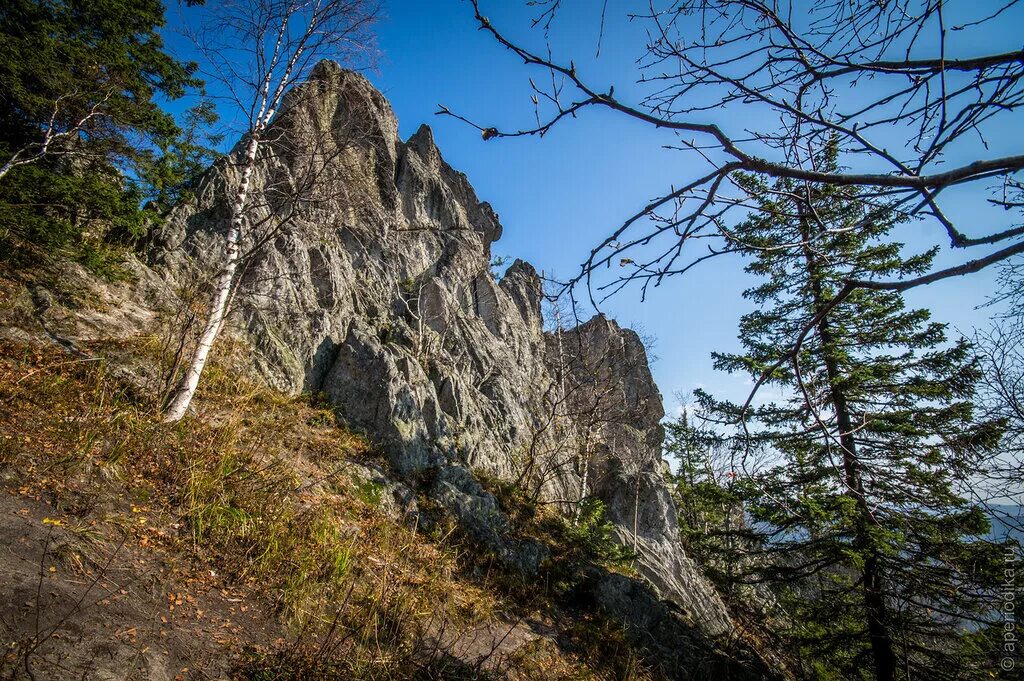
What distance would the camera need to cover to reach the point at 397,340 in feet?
39.8

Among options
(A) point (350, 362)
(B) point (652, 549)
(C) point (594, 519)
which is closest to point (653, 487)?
(B) point (652, 549)

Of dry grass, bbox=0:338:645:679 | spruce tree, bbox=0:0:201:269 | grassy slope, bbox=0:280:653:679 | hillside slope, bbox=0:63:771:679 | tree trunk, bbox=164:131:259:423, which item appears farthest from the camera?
spruce tree, bbox=0:0:201:269

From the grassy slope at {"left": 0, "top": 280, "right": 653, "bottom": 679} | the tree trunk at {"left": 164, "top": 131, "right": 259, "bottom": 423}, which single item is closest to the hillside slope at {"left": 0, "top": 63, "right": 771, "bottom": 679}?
the grassy slope at {"left": 0, "top": 280, "right": 653, "bottom": 679}

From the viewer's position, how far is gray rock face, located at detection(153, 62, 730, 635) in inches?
312

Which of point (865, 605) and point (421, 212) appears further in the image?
point (421, 212)

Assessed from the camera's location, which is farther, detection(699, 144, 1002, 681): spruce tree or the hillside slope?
detection(699, 144, 1002, 681): spruce tree

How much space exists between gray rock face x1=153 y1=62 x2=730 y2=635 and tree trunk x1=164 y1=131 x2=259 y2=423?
0.28 m

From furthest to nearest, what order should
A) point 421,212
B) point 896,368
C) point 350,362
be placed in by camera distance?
point 421,212, point 350,362, point 896,368

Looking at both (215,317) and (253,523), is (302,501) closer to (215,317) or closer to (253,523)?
(253,523)

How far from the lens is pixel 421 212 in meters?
20.6

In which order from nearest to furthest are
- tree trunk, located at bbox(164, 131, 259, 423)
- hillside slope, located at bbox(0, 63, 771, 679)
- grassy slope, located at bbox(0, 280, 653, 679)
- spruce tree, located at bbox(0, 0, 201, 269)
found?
grassy slope, located at bbox(0, 280, 653, 679) < hillside slope, located at bbox(0, 63, 771, 679) < tree trunk, located at bbox(164, 131, 259, 423) < spruce tree, located at bbox(0, 0, 201, 269)

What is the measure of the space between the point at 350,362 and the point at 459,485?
164 inches

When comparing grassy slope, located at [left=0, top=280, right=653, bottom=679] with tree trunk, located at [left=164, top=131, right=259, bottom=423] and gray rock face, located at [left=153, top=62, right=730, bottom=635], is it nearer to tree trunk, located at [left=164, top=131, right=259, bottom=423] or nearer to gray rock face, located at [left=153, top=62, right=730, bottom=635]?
tree trunk, located at [left=164, top=131, right=259, bottom=423]

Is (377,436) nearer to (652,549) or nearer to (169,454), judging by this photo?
(169,454)
